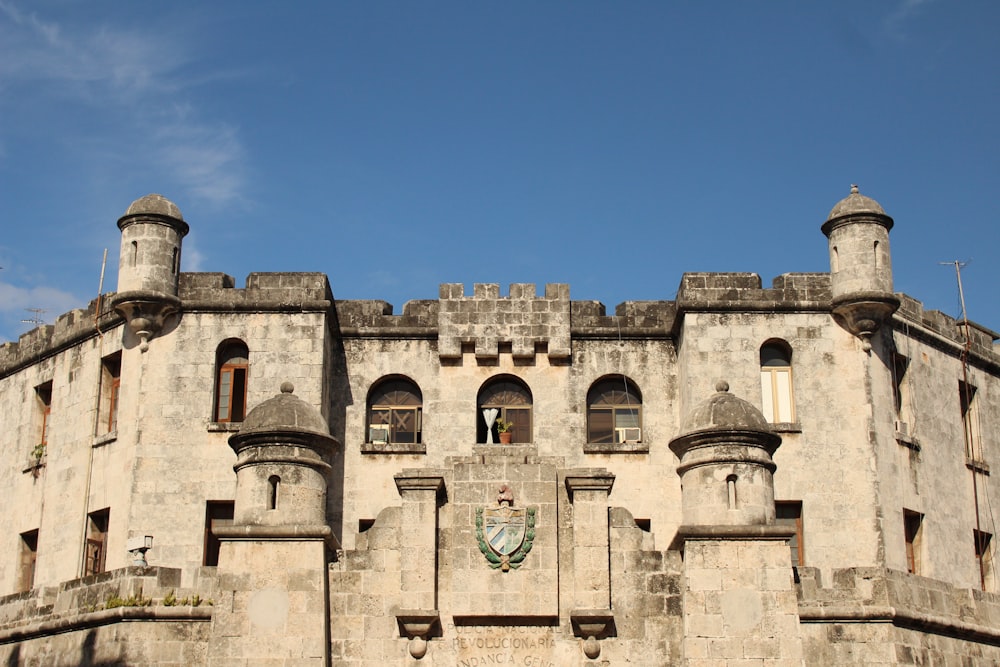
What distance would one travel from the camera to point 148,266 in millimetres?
34594

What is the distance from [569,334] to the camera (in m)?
35.6

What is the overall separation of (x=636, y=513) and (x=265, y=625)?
42.0 feet

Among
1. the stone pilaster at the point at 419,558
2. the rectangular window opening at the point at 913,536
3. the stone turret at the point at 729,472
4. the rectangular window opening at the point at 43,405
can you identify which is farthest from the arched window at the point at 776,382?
the rectangular window opening at the point at 43,405

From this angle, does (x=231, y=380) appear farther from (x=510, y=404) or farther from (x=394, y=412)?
(x=510, y=404)

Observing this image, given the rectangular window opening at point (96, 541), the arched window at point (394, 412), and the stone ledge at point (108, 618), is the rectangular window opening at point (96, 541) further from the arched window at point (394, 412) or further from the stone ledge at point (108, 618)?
the arched window at point (394, 412)

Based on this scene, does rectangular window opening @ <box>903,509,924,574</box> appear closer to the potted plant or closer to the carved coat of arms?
the potted plant

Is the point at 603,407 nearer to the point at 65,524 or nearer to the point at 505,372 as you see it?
the point at 505,372

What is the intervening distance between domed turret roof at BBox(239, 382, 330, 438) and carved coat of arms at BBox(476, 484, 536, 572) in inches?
117

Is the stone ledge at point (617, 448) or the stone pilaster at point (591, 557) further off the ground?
the stone ledge at point (617, 448)

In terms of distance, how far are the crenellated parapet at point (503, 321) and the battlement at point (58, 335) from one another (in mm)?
7894

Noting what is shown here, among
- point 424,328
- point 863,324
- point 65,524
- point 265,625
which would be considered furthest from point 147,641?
point 863,324

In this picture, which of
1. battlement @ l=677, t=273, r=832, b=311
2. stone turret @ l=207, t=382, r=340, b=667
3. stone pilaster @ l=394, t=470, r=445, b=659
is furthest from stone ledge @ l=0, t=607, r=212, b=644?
battlement @ l=677, t=273, r=832, b=311

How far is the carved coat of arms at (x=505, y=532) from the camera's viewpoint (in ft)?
80.2

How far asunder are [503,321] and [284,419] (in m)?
11.9
